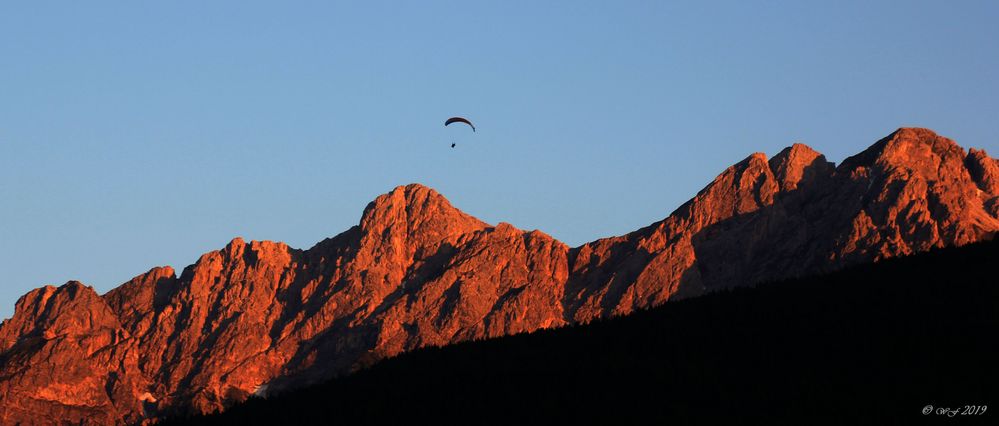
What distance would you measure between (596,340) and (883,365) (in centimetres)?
4969

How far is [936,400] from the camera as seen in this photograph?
351ft

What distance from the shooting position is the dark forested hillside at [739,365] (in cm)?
11538

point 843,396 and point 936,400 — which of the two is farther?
point 843,396

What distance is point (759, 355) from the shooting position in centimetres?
13988

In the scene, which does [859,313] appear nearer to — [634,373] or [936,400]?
[634,373]

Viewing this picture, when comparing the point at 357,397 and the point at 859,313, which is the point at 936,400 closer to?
the point at 859,313

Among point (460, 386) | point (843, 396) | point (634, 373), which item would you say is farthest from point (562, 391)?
point (843, 396)

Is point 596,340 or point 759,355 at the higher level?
point 596,340

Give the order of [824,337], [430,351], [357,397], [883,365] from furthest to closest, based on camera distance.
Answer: [430,351]
[357,397]
[824,337]
[883,365]

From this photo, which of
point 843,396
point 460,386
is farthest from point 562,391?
point 843,396

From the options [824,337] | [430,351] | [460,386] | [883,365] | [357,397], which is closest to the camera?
[883,365]

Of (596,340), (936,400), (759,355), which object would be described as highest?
(596,340)

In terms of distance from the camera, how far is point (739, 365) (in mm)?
138000

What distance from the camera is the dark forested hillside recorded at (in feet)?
379
